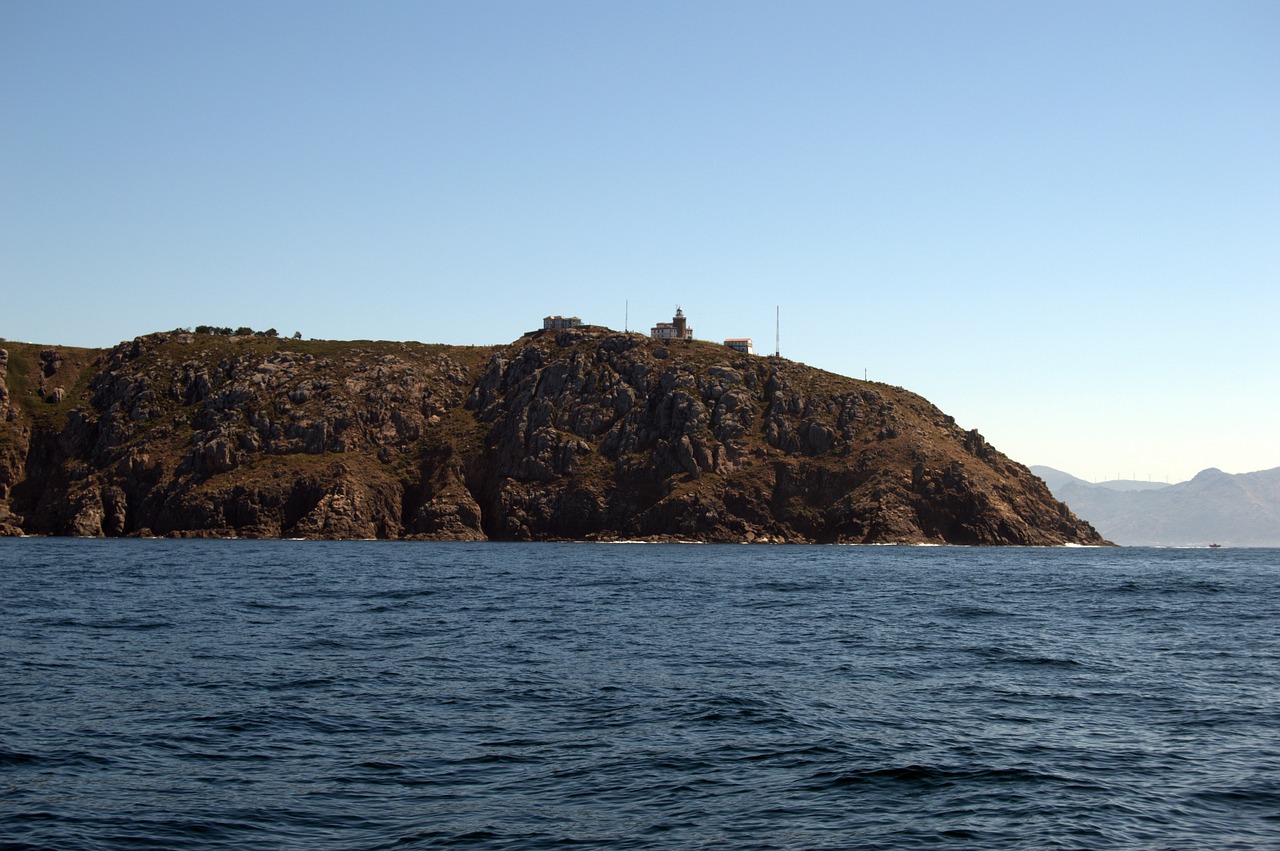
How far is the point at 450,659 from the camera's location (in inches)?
1693

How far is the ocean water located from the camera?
21.7 meters

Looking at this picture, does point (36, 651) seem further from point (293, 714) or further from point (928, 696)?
point (928, 696)

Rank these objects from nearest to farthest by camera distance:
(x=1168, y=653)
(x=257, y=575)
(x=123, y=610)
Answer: (x=1168, y=653) → (x=123, y=610) → (x=257, y=575)

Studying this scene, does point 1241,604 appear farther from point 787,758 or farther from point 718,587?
point 787,758

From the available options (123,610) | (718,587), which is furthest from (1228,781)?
(718,587)

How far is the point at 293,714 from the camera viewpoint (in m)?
31.6

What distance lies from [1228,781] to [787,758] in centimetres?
1074

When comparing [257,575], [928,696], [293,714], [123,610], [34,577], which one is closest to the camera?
[293,714]

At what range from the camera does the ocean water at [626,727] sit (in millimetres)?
21703

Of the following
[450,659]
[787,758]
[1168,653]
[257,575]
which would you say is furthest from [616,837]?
[257,575]

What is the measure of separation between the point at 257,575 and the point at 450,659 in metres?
56.2

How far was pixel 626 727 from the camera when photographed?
3064cm

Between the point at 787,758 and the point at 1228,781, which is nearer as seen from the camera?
the point at 1228,781

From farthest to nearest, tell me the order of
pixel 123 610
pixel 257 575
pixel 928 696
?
pixel 257 575 → pixel 123 610 → pixel 928 696
